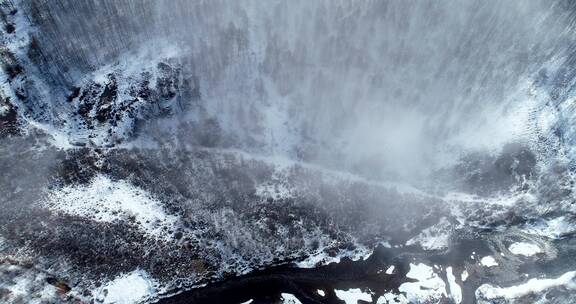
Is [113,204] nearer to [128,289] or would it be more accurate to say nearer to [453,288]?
[128,289]

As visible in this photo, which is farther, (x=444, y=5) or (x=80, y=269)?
(x=444, y=5)

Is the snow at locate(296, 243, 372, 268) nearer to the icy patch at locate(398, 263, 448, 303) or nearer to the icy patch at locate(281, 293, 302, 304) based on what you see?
the icy patch at locate(281, 293, 302, 304)

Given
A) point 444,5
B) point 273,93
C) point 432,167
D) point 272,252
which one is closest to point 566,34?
point 444,5

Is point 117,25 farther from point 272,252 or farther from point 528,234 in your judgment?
point 528,234

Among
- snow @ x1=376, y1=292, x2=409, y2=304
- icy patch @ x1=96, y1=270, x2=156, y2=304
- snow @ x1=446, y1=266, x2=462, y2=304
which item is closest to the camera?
icy patch @ x1=96, y1=270, x2=156, y2=304

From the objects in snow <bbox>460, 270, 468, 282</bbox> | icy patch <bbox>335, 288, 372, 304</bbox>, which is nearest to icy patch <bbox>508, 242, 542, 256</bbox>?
snow <bbox>460, 270, 468, 282</bbox>

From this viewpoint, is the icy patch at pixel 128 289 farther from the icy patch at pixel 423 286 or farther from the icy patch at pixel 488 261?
the icy patch at pixel 488 261
